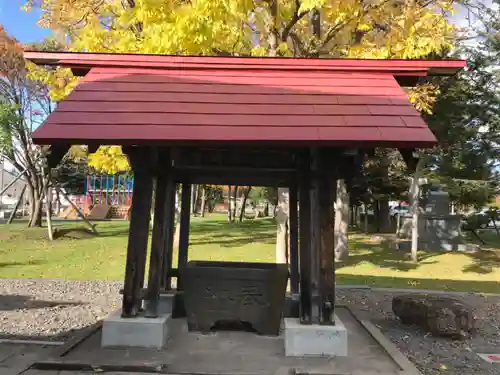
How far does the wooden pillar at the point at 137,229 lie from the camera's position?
17.3 ft

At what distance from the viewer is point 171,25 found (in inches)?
310

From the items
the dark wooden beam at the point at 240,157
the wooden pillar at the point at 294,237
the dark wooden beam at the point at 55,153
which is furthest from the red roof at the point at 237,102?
the wooden pillar at the point at 294,237

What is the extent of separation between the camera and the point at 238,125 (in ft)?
15.3

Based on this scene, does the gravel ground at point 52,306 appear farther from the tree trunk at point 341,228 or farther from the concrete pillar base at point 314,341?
the tree trunk at point 341,228

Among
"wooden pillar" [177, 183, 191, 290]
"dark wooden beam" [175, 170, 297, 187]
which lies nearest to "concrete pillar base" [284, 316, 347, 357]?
"dark wooden beam" [175, 170, 297, 187]

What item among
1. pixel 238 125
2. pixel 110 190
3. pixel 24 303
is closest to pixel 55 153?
pixel 238 125

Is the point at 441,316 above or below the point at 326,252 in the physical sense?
below

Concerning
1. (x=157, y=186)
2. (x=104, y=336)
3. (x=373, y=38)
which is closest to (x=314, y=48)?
(x=373, y=38)

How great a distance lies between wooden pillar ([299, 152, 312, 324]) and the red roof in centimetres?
89

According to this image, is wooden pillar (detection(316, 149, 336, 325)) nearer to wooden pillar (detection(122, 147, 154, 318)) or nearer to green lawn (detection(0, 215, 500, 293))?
wooden pillar (detection(122, 147, 154, 318))

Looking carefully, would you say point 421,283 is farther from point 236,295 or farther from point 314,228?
point 236,295

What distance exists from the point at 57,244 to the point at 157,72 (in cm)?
1337

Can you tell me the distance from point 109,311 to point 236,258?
7.42 meters

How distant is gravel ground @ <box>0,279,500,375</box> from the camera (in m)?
5.70
